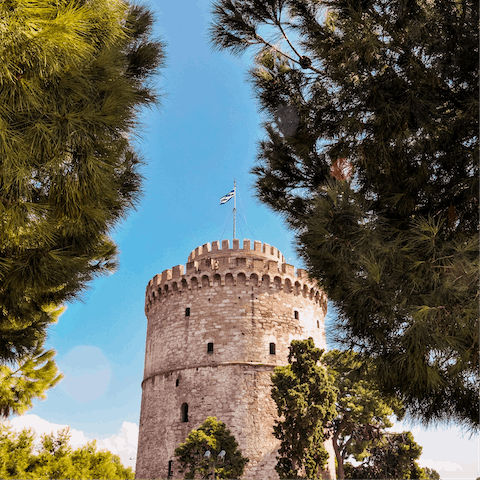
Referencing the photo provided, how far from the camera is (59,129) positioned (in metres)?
4.88

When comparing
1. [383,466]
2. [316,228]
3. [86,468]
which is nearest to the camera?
[316,228]

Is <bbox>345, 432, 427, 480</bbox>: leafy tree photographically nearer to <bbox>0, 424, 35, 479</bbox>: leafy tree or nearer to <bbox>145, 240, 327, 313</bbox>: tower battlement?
<bbox>145, 240, 327, 313</bbox>: tower battlement

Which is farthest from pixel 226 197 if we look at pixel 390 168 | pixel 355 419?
pixel 390 168

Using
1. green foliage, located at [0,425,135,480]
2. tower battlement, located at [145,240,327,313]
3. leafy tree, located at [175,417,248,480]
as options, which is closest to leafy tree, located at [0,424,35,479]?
green foliage, located at [0,425,135,480]

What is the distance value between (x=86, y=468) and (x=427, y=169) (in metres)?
14.5

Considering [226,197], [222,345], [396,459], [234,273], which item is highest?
[226,197]

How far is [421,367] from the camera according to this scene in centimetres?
525

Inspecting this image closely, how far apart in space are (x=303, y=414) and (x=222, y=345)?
6976 mm

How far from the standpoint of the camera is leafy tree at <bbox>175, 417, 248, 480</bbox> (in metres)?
17.0

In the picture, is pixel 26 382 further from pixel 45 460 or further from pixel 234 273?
pixel 234 273

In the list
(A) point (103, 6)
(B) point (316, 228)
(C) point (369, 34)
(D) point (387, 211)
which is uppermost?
(C) point (369, 34)

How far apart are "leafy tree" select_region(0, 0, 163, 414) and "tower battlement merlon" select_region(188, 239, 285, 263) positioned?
710 inches

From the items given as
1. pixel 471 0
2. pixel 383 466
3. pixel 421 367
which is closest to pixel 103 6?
pixel 471 0

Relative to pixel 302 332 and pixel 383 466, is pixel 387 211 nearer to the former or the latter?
pixel 302 332
